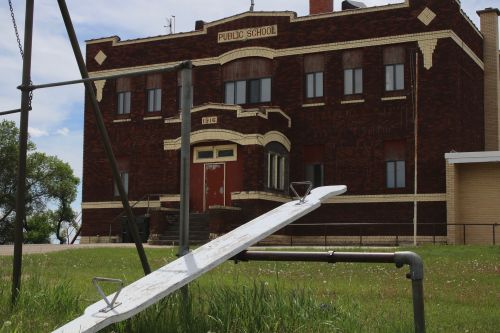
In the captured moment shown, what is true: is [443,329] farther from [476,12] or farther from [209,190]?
[476,12]

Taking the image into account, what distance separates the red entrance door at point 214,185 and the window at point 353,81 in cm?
646

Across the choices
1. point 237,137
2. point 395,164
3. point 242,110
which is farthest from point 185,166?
point 395,164

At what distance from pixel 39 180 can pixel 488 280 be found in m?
48.7

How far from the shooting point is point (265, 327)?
624 centimetres

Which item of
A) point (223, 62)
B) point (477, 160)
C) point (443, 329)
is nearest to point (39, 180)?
point (223, 62)

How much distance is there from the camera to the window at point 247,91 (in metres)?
34.9

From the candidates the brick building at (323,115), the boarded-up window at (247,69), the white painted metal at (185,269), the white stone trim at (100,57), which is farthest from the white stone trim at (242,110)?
the white painted metal at (185,269)

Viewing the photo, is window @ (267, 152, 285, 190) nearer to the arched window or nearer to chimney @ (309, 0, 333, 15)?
the arched window

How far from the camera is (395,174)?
31859 mm

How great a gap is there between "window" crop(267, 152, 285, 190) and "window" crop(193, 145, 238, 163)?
1.56 meters

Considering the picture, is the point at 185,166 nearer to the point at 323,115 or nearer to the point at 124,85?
the point at 323,115

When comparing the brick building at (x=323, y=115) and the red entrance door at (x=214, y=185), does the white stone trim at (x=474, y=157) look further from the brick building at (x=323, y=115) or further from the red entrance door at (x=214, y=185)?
the red entrance door at (x=214, y=185)

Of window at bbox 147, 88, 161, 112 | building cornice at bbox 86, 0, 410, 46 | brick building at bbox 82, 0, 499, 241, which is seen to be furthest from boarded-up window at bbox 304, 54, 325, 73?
window at bbox 147, 88, 161, 112

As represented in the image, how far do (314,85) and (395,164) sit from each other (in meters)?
5.21
